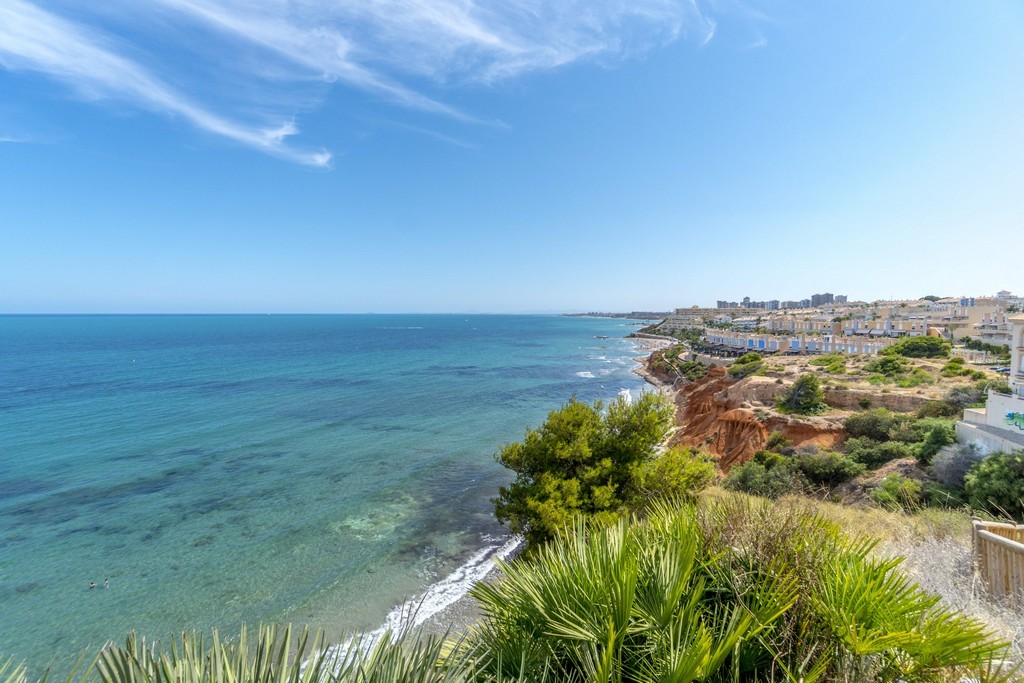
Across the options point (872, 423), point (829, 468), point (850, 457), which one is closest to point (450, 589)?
point (829, 468)

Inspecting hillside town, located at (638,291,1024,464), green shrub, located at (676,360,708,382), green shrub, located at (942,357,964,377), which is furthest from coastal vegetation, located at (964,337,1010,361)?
green shrub, located at (676,360,708,382)

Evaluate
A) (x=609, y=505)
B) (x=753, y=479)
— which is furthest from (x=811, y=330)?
(x=609, y=505)

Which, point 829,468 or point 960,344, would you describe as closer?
point 829,468

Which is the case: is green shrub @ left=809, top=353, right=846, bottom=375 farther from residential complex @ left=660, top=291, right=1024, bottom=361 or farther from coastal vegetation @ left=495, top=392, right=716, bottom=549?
coastal vegetation @ left=495, top=392, right=716, bottom=549

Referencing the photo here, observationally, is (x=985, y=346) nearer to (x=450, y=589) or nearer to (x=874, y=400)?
(x=874, y=400)

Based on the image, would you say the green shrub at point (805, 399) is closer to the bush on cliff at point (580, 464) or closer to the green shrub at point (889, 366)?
the green shrub at point (889, 366)

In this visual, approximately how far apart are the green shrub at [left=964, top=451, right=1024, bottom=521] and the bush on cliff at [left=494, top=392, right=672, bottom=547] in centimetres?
654

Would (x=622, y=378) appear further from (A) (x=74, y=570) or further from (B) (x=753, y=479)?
(A) (x=74, y=570)

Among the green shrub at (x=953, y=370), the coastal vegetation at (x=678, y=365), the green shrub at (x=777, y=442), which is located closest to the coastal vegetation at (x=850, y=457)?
the green shrub at (x=777, y=442)

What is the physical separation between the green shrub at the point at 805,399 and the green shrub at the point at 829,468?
20.0 feet

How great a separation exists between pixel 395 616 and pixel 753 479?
1218 centimetres

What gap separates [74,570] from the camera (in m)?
11.8

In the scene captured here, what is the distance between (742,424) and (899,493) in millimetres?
10413

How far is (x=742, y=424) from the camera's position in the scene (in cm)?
2148
